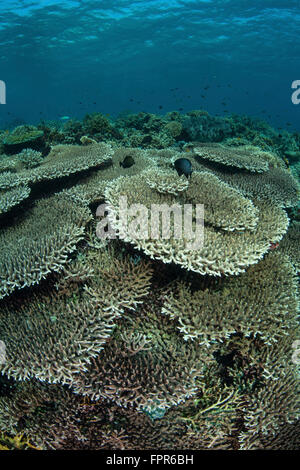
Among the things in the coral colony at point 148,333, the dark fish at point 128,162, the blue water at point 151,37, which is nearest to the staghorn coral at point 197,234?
the coral colony at point 148,333

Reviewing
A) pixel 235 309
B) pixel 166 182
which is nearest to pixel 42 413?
pixel 235 309

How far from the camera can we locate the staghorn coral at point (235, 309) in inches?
122

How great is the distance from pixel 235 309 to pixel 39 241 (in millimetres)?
2806

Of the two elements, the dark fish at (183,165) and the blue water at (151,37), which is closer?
the dark fish at (183,165)

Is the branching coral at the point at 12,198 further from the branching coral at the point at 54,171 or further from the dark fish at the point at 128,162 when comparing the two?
the dark fish at the point at 128,162

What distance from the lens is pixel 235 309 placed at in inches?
129

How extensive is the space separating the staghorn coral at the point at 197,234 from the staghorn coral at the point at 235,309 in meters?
0.34

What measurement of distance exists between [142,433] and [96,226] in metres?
2.87

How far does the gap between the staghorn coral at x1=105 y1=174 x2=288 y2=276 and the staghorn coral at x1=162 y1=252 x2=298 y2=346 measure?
0.34 meters

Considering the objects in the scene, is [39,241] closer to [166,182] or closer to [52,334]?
[52,334]

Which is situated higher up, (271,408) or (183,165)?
(183,165)

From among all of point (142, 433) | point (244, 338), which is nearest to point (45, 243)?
point (142, 433)

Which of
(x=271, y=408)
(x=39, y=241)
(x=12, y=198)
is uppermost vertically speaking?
(x=12, y=198)

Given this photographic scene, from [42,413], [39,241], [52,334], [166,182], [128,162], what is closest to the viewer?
[52,334]
